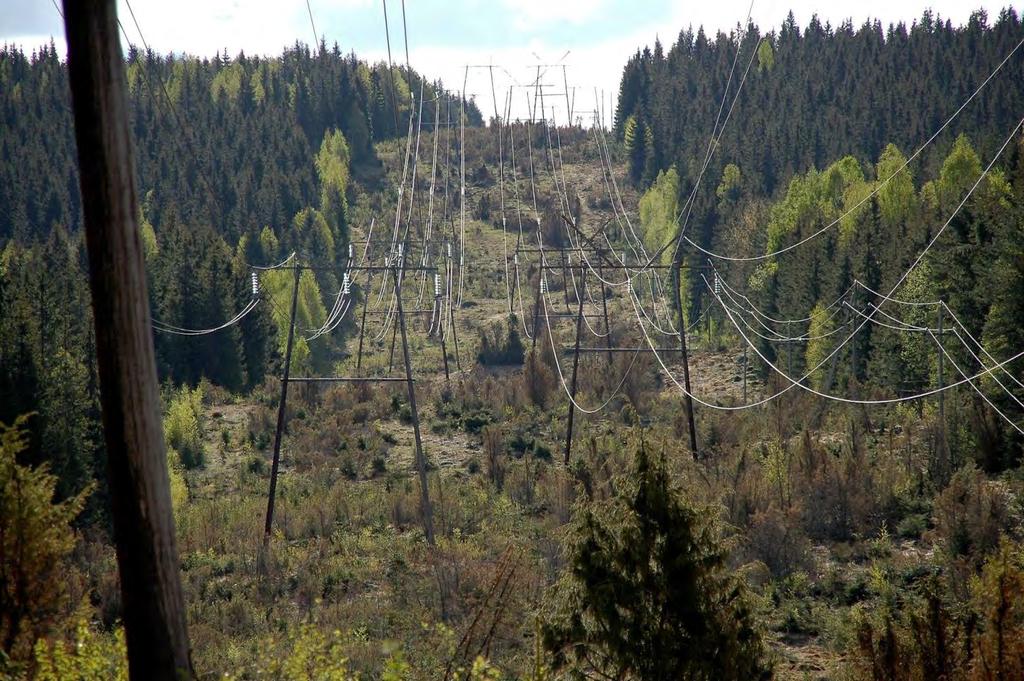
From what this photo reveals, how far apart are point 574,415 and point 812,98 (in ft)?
198

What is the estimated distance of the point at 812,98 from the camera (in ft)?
284

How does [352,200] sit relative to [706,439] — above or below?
above

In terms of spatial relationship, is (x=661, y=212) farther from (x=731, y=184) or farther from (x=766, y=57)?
(x=766, y=57)

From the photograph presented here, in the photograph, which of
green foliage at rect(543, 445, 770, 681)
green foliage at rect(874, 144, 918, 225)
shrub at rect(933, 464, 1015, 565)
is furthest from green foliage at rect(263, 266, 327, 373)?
green foliage at rect(543, 445, 770, 681)

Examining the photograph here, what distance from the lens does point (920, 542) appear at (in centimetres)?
1958

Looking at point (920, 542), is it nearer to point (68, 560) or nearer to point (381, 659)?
point (381, 659)

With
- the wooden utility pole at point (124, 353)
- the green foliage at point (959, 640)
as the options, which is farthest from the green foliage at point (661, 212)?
the wooden utility pole at point (124, 353)

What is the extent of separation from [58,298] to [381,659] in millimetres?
27267

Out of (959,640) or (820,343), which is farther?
(820,343)

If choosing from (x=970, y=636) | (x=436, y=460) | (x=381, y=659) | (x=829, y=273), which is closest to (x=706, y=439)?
(x=436, y=460)

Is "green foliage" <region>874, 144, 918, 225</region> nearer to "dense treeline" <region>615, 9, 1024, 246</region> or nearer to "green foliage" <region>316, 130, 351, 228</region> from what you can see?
"dense treeline" <region>615, 9, 1024, 246</region>

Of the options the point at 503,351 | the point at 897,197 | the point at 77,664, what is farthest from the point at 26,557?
the point at 897,197

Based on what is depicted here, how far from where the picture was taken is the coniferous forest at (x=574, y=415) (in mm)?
8289

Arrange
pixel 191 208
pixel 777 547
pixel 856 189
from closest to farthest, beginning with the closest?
pixel 777 547 → pixel 856 189 → pixel 191 208
